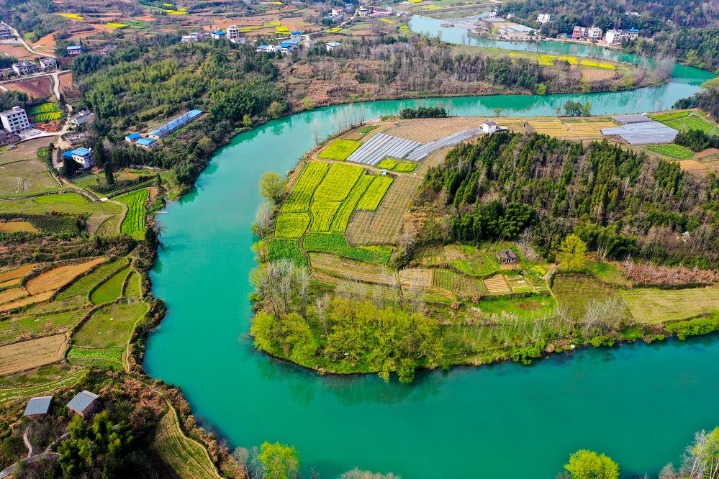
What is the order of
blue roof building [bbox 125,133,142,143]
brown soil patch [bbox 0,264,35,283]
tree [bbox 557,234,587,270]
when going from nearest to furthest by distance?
tree [bbox 557,234,587,270], brown soil patch [bbox 0,264,35,283], blue roof building [bbox 125,133,142,143]

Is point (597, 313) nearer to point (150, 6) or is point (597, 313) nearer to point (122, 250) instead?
point (122, 250)

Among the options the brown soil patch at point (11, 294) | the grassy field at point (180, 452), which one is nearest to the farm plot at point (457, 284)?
the grassy field at point (180, 452)

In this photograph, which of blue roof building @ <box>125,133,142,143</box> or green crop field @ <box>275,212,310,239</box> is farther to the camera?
blue roof building @ <box>125,133,142,143</box>

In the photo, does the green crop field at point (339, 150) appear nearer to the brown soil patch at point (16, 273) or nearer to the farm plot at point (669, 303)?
the brown soil patch at point (16, 273)

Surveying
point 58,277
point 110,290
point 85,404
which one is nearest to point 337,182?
point 110,290

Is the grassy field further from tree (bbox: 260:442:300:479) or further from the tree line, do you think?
the tree line

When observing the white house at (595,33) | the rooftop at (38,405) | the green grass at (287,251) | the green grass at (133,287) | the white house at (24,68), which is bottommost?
the green grass at (133,287)

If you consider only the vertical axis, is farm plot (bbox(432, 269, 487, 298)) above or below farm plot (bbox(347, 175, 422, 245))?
below

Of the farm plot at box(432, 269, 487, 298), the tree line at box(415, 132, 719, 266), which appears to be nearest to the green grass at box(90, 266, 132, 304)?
the farm plot at box(432, 269, 487, 298)
